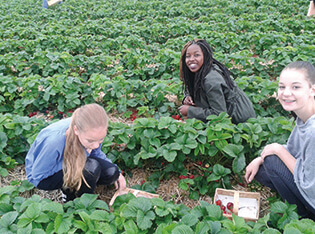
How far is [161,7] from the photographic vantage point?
10.1 meters

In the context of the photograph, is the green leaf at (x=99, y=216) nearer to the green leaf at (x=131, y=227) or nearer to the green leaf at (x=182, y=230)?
the green leaf at (x=131, y=227)

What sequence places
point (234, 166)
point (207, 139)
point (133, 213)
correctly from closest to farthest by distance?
point (133, 213)
point (234, 166)
point (207, 139)

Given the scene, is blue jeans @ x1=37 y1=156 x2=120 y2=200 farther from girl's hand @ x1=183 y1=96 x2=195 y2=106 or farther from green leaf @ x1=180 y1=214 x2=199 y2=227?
girl's hand @ x1=183 y1=96 x2=195 y2=106

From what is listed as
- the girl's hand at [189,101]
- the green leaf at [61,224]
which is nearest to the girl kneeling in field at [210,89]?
the girl's hand at [189,101]

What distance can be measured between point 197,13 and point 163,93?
19.4 ft

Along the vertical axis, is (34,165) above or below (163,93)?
below

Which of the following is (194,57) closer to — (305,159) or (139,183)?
(139,183)

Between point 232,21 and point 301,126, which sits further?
point 232,21

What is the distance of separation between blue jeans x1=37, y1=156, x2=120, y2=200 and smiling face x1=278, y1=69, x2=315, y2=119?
1433mm

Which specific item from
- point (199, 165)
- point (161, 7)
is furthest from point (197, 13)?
point (199, 165)

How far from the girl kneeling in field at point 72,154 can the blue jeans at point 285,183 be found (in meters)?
1.24

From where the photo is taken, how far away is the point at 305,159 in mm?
1917

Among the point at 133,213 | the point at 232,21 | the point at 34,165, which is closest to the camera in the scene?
the point at 133,213

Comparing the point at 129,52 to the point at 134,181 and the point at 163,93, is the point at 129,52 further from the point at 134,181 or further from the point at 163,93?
the point at 134,181
